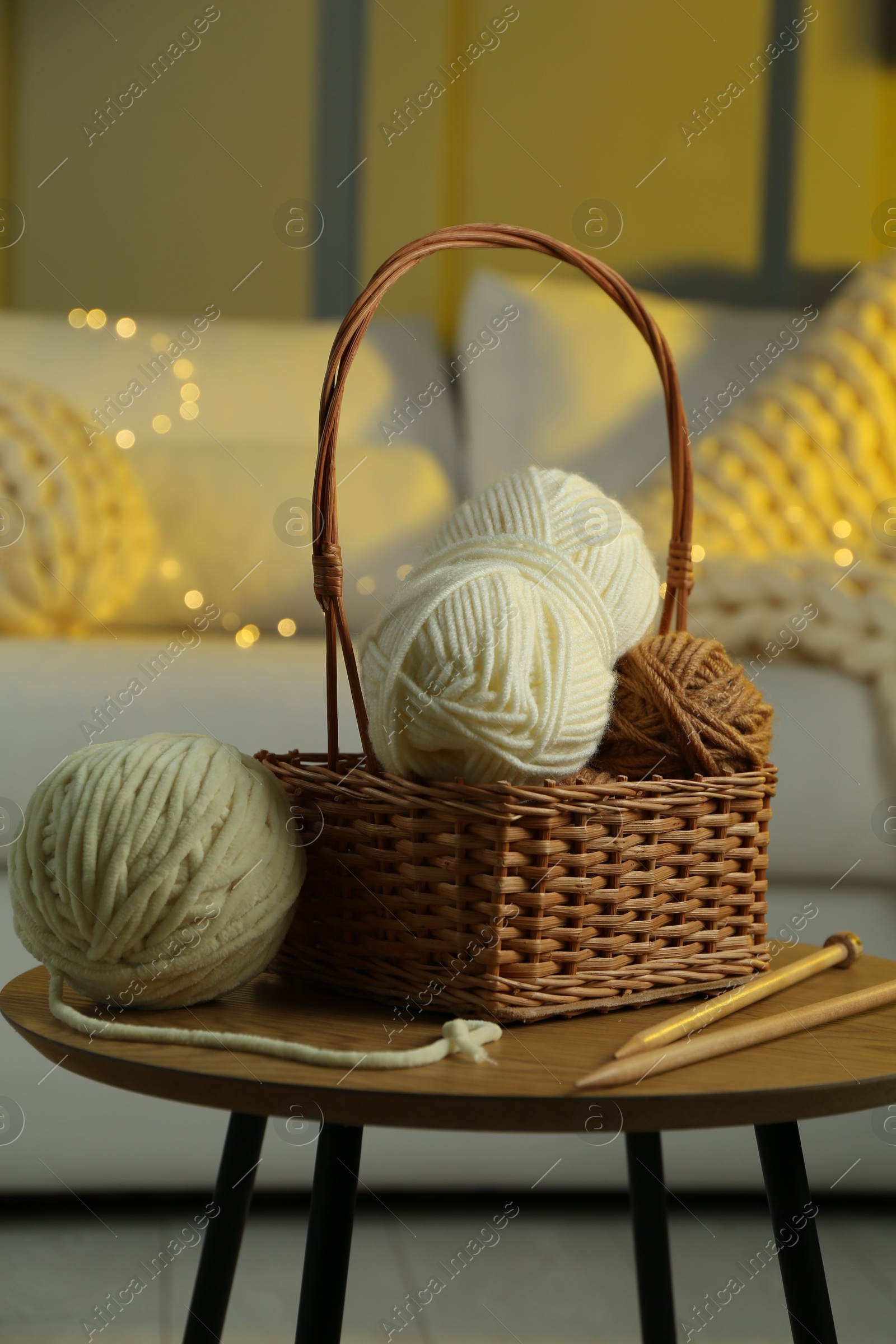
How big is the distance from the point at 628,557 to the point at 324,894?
0.24 meters

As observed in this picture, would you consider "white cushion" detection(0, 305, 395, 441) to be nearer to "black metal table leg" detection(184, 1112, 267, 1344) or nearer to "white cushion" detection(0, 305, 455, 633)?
"white cushion" detection(0, 305, 455, 633)

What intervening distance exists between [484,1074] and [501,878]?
90 mm

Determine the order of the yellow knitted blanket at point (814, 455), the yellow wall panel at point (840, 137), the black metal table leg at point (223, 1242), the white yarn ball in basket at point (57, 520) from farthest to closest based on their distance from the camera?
the yellow wall panel at point (840, 137), the yellow knitted blanket at point (814, 455), the white yarn ball in basket at point (57, 520), the black metal table leg at point (223, 1242)

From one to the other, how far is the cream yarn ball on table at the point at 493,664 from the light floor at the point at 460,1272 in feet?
2.17

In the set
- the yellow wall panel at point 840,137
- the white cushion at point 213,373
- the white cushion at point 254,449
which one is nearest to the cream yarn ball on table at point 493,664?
the white cushion at point 254,449

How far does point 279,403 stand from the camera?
5.35ft

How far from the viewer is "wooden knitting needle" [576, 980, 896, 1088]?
458 millimetres

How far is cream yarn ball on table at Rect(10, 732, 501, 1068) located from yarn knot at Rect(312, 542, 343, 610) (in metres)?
0.10

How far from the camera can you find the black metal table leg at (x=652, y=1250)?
76cm

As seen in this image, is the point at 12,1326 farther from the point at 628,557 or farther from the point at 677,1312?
the point at 628,557

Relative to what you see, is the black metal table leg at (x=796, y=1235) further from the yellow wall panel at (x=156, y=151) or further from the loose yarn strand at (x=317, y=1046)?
the yellow wall panel at (x=156, y=151)

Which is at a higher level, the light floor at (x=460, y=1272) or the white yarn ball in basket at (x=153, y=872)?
the white yarn ball in basket at (x=153, y=872)

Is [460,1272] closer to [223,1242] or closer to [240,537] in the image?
[223,1242]

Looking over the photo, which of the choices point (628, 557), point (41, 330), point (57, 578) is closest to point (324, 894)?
point (628, 557)
